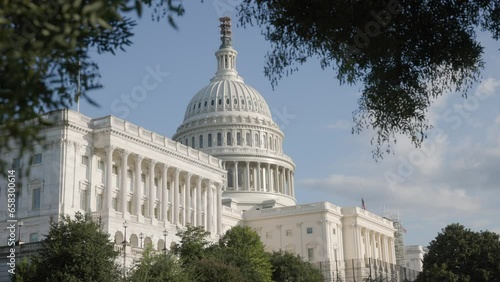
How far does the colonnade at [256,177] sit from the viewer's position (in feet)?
470

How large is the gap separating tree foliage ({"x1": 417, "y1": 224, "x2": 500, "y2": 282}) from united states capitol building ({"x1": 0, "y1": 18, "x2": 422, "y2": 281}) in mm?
15495

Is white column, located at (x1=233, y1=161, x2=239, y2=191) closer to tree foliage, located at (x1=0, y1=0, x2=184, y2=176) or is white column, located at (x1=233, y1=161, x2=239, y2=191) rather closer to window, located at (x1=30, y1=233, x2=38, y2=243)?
window, located at (x1=30, y1=233, x2=38, y2=243)

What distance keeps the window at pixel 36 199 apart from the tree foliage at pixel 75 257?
25.9m

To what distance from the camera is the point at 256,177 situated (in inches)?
5723

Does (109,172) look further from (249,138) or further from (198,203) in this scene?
(249,138)

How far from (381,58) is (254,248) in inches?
2190

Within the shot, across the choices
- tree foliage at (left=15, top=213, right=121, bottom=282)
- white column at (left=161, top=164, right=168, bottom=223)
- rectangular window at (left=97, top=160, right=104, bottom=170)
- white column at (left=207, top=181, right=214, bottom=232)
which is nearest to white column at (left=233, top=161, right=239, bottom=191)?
white column at (left=207, top=181, right=214, bottom=232)

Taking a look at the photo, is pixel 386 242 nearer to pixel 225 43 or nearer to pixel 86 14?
pixel 225 43

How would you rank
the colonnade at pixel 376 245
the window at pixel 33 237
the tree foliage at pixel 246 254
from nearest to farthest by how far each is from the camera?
the tree foliage at pixel 246 254
the window at pixel 33 237
the colonnade at pixel 376 245

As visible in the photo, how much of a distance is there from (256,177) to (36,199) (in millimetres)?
71471

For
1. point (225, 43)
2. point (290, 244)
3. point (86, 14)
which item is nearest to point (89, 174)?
point (290, 244)

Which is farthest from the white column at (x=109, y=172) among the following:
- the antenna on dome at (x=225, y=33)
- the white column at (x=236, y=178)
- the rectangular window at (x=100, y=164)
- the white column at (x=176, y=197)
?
the antenna on dome at (x=225, y=33)

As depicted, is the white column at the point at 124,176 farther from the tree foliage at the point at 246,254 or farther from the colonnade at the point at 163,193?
the tree foliage at the point at 246,254

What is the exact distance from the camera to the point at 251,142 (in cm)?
14875
